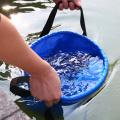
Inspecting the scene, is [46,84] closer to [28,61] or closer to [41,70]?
[41,70]

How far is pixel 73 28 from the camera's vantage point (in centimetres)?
251

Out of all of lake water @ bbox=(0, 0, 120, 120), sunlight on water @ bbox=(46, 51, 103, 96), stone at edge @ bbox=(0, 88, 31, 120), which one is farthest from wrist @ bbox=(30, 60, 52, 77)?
sunlight on water @ bbox=(46, 51, 103, 96)

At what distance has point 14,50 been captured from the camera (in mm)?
977

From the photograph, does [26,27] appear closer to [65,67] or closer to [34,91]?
[65,67]

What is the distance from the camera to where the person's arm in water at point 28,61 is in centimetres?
94

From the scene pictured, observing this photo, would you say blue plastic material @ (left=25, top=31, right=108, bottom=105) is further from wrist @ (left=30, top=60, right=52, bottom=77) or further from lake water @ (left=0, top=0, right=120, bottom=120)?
wrist @ (left=30, top=60, right=52, bottom=77)

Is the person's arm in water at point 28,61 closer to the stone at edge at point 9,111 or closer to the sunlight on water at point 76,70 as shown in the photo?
the stone at edge at point 9,111

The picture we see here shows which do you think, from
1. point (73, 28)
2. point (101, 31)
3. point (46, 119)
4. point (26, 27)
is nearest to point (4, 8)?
point (26, 27)

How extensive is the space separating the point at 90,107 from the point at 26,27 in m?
1.35

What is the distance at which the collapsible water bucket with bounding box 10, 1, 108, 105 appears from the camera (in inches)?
71.7

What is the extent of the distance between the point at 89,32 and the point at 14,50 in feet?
5.19

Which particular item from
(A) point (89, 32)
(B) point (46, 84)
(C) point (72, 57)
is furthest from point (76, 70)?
(B) point (46, 84)

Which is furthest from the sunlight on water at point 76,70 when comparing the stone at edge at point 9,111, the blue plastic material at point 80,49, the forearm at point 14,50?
the forearm at point 14,50

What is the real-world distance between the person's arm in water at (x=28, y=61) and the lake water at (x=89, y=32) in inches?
15.4
